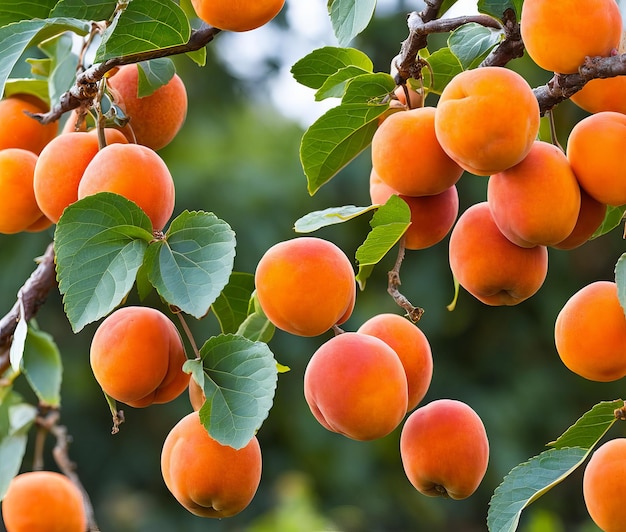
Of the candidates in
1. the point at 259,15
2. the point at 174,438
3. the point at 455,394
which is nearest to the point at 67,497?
the point at 174,438

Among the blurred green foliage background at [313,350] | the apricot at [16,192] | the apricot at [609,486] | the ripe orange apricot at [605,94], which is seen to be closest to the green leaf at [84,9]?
the apricot at [16,192]

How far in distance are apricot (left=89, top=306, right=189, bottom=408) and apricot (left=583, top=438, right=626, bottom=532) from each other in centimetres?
30

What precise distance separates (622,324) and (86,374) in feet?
11.3

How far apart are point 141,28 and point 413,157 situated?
0.19 meters

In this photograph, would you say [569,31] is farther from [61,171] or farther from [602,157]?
[61,171]

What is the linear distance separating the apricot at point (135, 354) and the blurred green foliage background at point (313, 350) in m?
2.43

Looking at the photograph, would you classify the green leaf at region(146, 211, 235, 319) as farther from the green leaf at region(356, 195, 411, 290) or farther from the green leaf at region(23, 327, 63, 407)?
the green leaf at region(23, 327, 63, 407)

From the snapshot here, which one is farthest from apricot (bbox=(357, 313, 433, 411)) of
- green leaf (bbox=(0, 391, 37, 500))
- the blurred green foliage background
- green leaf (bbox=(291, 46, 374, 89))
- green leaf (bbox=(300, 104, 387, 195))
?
the blurred green foliage background

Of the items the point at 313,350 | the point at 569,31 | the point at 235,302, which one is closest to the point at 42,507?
the point at 235,302

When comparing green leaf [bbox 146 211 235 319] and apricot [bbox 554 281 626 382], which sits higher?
green leaf [bbox 146 211 235 319]

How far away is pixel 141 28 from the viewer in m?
0.53

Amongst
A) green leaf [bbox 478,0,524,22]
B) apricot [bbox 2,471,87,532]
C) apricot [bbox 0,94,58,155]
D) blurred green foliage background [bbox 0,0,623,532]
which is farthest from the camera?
blurred green foliage background [bbox 0,0,623,532]

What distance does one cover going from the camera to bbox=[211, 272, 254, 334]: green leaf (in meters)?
0.69

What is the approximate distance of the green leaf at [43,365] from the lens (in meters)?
0.91
